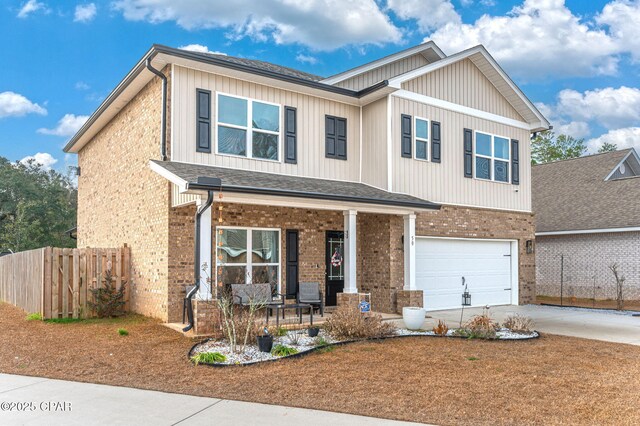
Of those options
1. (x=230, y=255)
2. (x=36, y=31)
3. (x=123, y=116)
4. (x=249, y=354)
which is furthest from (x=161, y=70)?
(x=36, y=31)

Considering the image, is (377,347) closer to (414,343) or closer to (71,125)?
(414,343)

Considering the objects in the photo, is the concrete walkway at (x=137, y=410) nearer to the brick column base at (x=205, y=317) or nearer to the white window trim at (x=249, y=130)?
the brick column base at (x=205, y=317)

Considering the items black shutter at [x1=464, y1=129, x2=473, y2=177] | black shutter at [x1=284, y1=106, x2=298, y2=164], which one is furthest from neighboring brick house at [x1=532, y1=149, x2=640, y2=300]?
black shutter at [x1=284, y1=106, x2=298, y2=164]

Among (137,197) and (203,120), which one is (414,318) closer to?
(203,120)

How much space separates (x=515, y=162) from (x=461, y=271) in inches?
167

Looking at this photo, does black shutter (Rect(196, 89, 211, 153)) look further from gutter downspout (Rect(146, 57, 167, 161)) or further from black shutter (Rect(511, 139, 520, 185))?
black shutter (Rect(511, 139, 520, 185))

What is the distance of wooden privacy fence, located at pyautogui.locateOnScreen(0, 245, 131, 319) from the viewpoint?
1164cm

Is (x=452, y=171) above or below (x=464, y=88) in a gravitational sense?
below

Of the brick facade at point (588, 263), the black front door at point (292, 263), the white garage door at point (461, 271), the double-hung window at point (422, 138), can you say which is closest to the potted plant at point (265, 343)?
the black front door at point (292, 263)

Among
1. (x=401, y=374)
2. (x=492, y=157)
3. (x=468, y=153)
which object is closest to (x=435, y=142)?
(x=468, y=153)

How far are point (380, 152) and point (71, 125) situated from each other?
2382 inches

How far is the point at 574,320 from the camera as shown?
43.2 feet

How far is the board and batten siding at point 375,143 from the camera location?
13.8 m

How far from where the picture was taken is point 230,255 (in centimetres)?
1198
